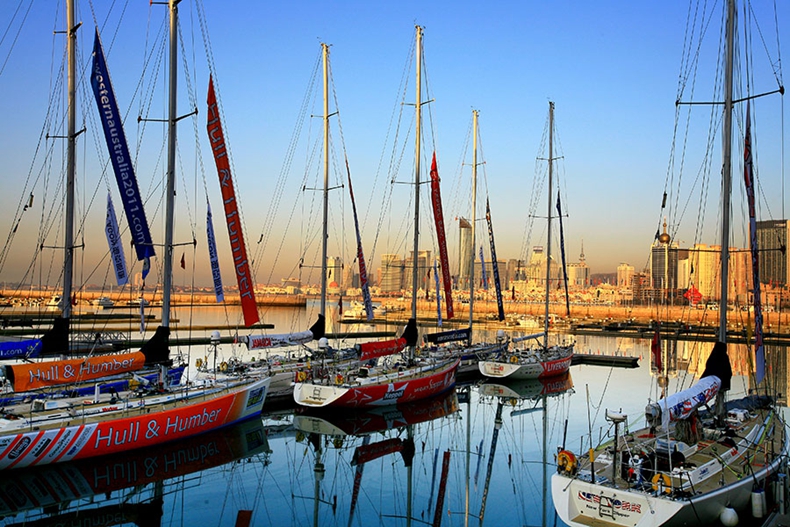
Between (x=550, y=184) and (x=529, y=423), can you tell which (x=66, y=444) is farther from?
(x=550, y=184)

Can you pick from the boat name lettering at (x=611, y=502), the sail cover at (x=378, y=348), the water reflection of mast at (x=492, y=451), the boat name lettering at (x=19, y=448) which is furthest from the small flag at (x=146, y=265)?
the boat name lettering at (x=611, y=502)

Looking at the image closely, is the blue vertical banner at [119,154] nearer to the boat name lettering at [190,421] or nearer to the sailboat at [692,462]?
the boat name lettering at [190,421]

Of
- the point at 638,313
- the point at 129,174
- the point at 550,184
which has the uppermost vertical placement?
the point at 550,184

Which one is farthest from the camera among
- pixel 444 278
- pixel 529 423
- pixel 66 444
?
pixel 444 278

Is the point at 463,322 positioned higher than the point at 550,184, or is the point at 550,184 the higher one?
the point at 550,184

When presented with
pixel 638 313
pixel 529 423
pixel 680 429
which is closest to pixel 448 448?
pixel 529 423

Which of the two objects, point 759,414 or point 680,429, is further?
point 759,414

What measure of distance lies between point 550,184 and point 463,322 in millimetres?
36795

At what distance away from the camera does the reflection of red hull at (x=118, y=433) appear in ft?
45.9

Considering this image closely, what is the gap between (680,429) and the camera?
522 inches

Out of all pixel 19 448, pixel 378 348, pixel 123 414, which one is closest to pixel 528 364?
pixel 378 348

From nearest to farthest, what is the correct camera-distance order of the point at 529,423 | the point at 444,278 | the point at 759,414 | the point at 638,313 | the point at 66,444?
the point at 66,444, the point at 759,414, the point at 529,423, the point at 444,278, the point at 638,313

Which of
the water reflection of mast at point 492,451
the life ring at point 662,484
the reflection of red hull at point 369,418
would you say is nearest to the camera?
the life ring at point 662,484

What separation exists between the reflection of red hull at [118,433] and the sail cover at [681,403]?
10.8 m
